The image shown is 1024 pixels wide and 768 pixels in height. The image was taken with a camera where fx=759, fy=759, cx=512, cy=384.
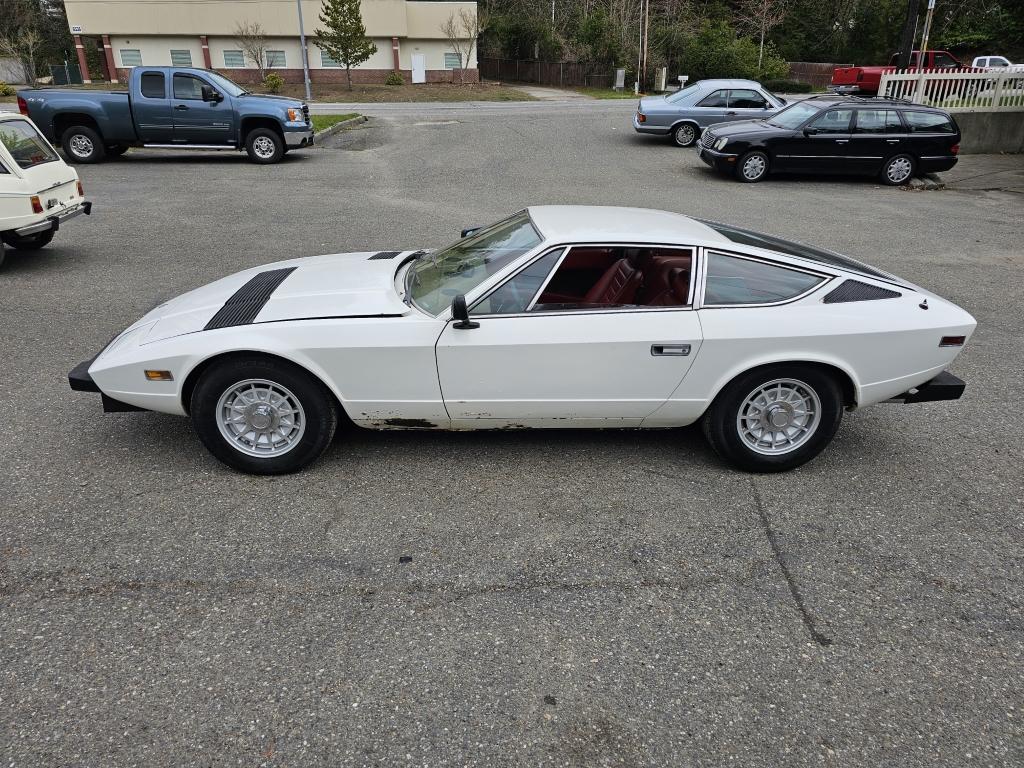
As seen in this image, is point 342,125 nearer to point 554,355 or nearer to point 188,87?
point 188,87

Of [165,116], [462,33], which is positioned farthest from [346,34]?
[165,116]

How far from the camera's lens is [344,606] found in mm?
3258

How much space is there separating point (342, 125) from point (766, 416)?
63.3 ft

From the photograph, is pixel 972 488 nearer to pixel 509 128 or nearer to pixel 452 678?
pixel 452 678

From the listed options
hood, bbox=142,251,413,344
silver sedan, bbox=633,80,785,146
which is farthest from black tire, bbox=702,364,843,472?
silver sedan, bbox=633,80,785,146

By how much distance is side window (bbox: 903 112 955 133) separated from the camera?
1418 cm

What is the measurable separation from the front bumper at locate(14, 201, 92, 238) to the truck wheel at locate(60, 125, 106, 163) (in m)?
7.63

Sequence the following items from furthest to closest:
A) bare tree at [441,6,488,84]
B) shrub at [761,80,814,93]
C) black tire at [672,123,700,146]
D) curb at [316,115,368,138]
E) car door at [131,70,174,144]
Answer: bare tree at [441,6,488,84] < shrub at [761,80,814,93] < curb at [316,115,368,138] < black tire at [672,123,700,146] < car door at [131,70,174,144]

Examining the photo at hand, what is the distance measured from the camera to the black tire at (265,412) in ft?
13.2

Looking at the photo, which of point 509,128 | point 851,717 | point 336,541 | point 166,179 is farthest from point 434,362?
point 509,128

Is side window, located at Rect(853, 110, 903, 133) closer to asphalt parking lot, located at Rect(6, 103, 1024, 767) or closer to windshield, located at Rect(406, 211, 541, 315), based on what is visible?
asphalt parking lot, located at Rect(6, 103, 1024, 767)

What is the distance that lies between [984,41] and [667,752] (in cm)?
5296

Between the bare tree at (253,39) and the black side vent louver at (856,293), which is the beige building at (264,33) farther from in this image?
the black side vent louver at (856,293)

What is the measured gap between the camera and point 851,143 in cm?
1422
